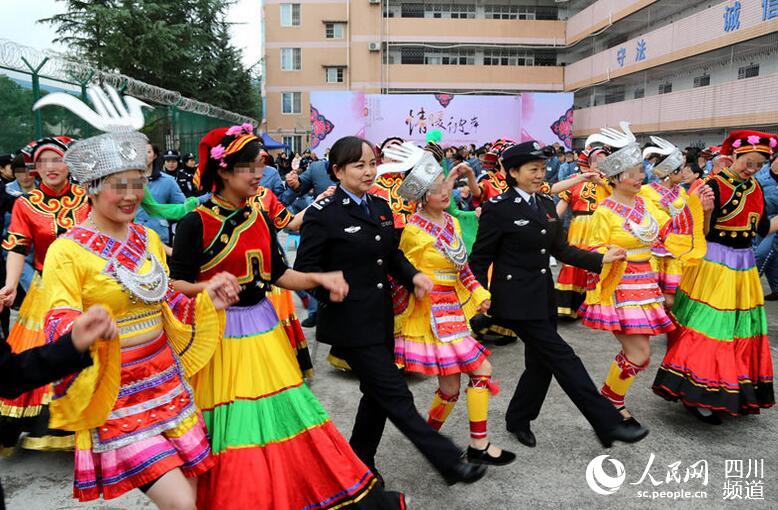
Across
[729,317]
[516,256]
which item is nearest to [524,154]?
[516,256]

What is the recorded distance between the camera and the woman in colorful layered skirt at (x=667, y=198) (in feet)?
15.3

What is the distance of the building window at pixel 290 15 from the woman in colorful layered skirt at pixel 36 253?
1359 inches

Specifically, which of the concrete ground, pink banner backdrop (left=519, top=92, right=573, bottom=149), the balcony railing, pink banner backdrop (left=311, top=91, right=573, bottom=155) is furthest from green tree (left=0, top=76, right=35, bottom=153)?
pink banner backdrop (left=519, top=92, right=573, bottom=149)

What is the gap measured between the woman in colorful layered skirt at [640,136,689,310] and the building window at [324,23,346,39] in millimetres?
31702

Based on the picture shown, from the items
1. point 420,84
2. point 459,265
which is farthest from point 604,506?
point 420,84

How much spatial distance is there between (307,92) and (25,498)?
35051 mm

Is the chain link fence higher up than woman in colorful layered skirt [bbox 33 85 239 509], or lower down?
higher up

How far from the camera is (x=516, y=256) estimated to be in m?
3.82

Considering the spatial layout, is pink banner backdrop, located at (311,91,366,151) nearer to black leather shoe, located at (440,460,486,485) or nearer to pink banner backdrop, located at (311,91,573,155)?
pink banner backdrop, located at (311,91,573,155)

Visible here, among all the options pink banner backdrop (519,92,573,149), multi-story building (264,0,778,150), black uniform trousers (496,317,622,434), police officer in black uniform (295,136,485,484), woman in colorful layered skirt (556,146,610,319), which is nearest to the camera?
police officer in black uniform (295,136,485,484)

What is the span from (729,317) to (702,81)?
20725mm

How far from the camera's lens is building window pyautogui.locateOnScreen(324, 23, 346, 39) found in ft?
118

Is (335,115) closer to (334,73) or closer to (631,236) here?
(334,73)

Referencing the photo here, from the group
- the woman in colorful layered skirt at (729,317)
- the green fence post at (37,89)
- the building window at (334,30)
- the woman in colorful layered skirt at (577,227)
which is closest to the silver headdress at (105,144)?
the woman in colorful layered skirt at (729,317)
